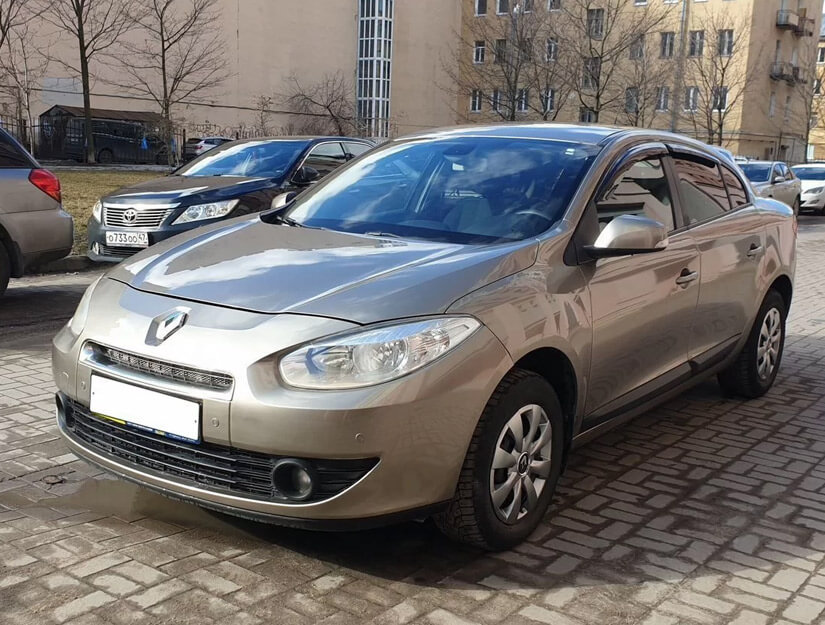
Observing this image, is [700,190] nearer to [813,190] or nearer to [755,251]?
[755,251]

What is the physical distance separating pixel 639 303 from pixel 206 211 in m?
6.06

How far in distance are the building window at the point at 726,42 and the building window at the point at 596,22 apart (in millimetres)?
19474

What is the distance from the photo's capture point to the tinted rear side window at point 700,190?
4793 mm

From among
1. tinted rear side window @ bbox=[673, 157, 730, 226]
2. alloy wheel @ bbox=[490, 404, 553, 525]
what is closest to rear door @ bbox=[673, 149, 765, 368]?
tinted rear side window @ bbox=[673, 157, 730, 226]

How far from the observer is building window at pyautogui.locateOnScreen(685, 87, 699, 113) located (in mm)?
47938

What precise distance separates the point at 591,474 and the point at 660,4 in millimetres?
54296

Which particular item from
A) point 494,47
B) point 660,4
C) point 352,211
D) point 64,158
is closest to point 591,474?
point 352,211

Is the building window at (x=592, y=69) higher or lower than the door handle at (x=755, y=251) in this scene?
higher

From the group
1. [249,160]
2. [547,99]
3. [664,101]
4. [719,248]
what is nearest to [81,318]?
[719,248]

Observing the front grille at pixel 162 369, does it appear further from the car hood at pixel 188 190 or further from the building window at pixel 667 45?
the building window at pixel 667 45

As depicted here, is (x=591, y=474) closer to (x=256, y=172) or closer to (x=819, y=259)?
(x=256, y=172)

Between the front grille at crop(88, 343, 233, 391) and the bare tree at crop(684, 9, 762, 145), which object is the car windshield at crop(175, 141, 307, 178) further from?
the bare tree at crop(684, 9, 762, 145)

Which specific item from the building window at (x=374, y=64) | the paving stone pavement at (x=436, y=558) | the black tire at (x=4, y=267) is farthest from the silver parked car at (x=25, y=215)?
the building window at (x=374, y=64)

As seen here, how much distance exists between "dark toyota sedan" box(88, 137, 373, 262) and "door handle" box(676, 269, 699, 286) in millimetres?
5089
